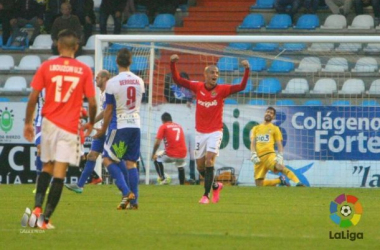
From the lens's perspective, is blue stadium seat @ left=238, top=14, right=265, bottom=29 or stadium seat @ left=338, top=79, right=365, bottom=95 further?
blue stadium seat @ left=238, top=14, right=265, bottom=29

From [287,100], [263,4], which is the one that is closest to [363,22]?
[263,4]

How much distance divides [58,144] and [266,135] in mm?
12067

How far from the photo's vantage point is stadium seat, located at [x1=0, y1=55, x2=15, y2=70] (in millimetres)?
27134

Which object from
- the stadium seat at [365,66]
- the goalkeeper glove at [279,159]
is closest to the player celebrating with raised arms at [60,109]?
the goalkeeper glove at [279,159]

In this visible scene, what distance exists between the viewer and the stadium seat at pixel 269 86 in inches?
898

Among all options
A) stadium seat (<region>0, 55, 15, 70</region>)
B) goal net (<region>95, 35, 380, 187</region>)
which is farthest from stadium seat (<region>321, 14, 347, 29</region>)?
stadium seat (<region>0, 55, 15, 70</region>)

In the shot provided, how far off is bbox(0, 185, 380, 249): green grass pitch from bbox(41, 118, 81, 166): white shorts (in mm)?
739

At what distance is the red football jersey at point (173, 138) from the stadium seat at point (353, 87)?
12.0 feet

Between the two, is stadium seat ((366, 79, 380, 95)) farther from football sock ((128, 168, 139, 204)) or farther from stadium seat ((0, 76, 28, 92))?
football sock ((128, 168, 139, 204))

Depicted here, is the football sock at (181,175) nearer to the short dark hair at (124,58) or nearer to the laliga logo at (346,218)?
the laliga logo at (346,218)

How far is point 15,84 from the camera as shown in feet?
85.2

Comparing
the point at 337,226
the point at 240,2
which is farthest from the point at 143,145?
the point at 337,226

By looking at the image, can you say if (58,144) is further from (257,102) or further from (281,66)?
(281,66)

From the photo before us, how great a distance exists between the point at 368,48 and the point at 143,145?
5.54 metres
